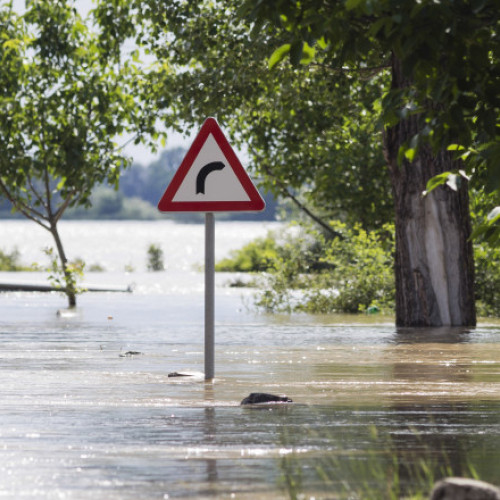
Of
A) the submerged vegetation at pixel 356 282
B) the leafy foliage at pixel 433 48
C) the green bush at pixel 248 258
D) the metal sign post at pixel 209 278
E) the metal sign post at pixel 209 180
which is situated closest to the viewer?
the leafy foliage at pixel 433 48

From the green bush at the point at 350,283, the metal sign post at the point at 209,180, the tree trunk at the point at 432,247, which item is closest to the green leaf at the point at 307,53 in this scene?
the metal sign post at the point at 209,180

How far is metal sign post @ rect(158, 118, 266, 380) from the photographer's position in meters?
8.16

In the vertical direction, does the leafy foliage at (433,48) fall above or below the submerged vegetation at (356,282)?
above

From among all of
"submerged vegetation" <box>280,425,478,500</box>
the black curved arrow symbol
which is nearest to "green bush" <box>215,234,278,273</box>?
the black curved arrow symbol

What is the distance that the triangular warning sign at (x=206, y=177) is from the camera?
8172 mm

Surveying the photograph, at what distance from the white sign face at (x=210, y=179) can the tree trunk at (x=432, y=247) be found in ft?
22.2

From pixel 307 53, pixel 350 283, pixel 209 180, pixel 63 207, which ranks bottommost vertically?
pixel 350 283

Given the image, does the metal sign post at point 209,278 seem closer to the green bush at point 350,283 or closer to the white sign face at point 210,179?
the white sign face at point 210,179

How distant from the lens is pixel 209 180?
8203 mm

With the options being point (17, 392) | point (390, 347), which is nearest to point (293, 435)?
point (17, 392)

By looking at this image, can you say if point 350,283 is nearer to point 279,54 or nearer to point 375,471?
point 279,54

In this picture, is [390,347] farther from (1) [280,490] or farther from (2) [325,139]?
(2) [325,139]

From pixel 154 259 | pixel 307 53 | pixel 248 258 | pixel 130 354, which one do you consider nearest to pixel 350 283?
pixel 130 354

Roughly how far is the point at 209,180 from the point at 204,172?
0.24 feet
